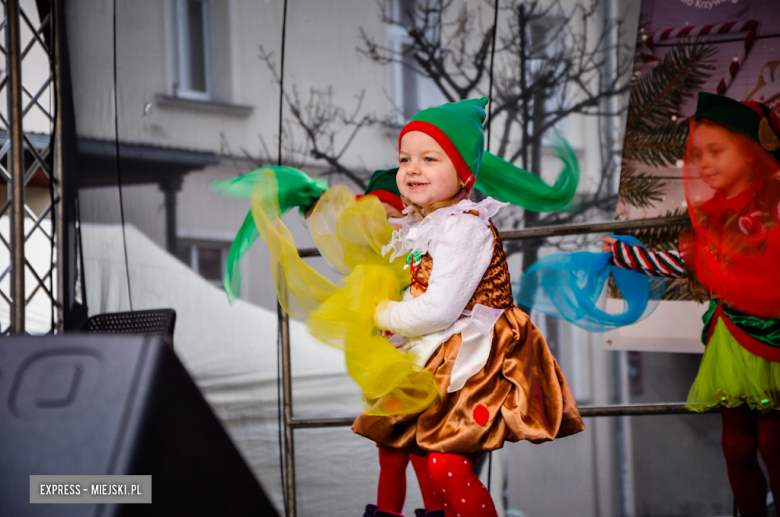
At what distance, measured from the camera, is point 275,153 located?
2.17 meters

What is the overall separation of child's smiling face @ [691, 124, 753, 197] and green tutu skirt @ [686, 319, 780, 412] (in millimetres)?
315

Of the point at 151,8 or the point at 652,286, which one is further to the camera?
the point at 151,8

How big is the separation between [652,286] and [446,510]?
32.7 inches

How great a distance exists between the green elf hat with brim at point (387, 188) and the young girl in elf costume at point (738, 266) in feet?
1.79

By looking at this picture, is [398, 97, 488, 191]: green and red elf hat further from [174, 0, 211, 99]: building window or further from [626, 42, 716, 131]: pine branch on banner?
[174, 0, 211, 99]: building window

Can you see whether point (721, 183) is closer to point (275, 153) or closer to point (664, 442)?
point (664, 442)

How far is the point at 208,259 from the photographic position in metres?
2.18

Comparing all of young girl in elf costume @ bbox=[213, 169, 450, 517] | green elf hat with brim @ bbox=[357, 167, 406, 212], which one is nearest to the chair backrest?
young girl in elf costume @ bbox=[213, 169, 450, 517]

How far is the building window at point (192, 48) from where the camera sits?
223cm

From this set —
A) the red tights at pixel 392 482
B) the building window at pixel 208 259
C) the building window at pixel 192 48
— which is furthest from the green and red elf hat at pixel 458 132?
the building window at pixel 192 48

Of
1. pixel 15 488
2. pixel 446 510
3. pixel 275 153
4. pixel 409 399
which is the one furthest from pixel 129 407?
pixel 275 153

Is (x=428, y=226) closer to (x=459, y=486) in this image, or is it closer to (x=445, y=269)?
(x=445, y=269)

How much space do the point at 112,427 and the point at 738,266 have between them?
125 cm

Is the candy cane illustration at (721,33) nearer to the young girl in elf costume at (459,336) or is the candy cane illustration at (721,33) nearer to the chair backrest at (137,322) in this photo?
the young girl in elf costume at (459,336)
